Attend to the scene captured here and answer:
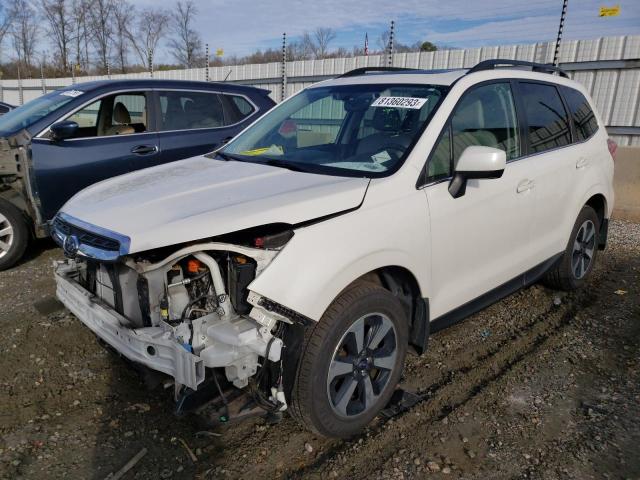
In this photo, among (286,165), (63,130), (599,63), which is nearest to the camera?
(286,165)

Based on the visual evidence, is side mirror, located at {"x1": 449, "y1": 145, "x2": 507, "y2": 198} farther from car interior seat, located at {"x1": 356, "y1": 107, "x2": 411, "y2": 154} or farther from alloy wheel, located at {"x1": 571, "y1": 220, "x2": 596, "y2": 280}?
alloy wheel, located at {"x1": 571, "y1": 220, "x2": 596, "y2": 280}

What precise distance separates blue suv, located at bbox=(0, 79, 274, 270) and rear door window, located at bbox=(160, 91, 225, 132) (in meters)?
0.01

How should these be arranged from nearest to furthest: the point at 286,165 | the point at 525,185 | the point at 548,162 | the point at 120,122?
the point at 286,165 < the point at 525,185 < the point at 548,162 < the point at 120,122

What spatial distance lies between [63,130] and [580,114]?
194 inches

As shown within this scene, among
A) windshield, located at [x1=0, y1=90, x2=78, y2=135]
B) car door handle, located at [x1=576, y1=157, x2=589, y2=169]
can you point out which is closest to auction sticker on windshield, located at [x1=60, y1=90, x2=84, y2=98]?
windshield, located at [x1=0, y1=90, x2=78, y2=135]

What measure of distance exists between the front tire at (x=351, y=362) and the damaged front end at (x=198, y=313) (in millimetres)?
140

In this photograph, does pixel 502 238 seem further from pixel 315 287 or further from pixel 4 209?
pixel 4 209

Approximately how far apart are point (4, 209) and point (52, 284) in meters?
1.01

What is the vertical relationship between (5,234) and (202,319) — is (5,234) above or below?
below

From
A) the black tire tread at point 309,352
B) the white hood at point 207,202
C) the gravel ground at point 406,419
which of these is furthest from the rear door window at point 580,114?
the black tire tread at point 309,352

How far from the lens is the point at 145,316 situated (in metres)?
2.55

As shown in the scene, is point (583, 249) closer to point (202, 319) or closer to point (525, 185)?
point (525, 185)

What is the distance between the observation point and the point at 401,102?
10.6 feet

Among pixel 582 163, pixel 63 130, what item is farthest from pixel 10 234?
pixel 582 163
